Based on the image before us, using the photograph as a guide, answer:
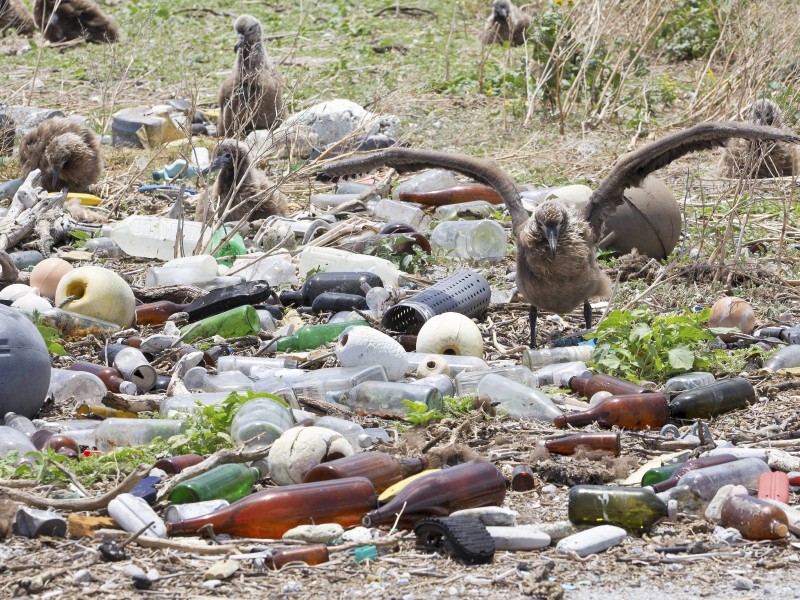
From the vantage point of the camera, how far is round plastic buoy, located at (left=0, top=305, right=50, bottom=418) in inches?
178

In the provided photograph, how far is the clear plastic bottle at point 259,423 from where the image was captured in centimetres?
409

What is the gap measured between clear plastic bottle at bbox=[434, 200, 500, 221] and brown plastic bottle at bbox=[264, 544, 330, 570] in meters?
5.45

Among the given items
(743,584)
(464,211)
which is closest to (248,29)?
(464,211)

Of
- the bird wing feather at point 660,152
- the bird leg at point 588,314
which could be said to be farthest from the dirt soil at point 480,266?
the bird wing feather at point 660,152

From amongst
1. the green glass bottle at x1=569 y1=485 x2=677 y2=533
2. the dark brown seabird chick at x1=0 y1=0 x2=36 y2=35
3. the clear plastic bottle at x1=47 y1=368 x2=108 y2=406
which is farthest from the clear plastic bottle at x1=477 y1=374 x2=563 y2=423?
the dark brown seabird chick at x1=0 y1=0 x2=36 y2=35

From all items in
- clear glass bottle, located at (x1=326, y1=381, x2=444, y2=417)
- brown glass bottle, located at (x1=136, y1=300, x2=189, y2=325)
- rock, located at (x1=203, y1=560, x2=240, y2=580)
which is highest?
rock, located at (x1=203, y1=560, x2=240, y2=580)

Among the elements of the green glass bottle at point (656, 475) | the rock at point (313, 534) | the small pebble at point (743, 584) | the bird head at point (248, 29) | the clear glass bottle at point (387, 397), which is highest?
the bird head at point (248, 29)

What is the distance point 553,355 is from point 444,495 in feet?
7.77

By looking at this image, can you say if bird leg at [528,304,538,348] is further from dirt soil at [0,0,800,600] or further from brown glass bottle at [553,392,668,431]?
brown glass bottle at [553,392,668,431]

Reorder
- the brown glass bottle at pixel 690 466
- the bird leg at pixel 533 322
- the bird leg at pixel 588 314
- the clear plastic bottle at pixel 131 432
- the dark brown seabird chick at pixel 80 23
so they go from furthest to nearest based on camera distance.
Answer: the dark brown seabird chick at pixel 80 23 < the bird leg at pixel 588 314 < the bird leg at pixel 533 322 < the clear plastic bottle at pixel 131 432 < the brown glass bottle at pixel 690 466

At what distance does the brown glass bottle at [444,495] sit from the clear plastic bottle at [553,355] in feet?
6.86

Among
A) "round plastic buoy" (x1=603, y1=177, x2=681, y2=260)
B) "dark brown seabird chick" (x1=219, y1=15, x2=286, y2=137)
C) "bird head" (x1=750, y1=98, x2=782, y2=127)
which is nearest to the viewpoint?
"round plastic buoy" (x1=603, y1=177, x2=681, y2=260)

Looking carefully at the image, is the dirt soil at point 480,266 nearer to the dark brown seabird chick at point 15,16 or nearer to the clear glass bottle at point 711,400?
the clear glass bottle at point 711,400

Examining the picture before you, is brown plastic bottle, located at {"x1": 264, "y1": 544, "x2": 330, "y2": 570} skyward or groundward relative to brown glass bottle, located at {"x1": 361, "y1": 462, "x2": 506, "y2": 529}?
groundward
